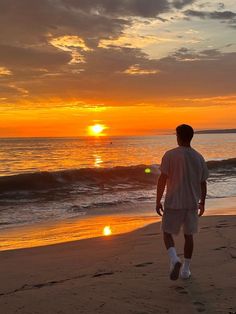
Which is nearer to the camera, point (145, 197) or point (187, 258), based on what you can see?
point (187, 258)

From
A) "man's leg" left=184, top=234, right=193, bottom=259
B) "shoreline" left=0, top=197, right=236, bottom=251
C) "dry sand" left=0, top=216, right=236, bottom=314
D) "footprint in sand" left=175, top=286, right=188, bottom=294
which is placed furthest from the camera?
"shoreline" left=0, top=197, right=236, bottom=251

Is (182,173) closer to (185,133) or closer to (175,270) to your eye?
(185,133)

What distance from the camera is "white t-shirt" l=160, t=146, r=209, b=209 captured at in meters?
4.79

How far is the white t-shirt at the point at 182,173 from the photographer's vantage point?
479cm

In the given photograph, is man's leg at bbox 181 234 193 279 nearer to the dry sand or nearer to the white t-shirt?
the dry sand

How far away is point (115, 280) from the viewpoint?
15.9 ft

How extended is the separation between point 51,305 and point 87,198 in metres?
13.4

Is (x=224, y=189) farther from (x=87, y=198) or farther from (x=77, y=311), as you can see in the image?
(x=77, y=311)

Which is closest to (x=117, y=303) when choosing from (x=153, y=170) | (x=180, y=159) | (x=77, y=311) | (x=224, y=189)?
(x=77, y=311)

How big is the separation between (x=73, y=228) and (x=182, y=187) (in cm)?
578

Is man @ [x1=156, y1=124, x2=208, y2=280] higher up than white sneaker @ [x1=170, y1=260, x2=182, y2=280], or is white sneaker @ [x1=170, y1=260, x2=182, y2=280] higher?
man @ [x1=156, y1=124, x2=208, y2=280]

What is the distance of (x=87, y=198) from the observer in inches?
688

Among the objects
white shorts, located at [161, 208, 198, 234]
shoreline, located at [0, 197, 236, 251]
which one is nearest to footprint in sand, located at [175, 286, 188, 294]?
white shorts, located at [161, 208, 198, 234]

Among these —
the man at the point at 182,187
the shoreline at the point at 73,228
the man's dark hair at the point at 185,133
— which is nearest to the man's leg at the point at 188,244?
the man at the point at 182,187
